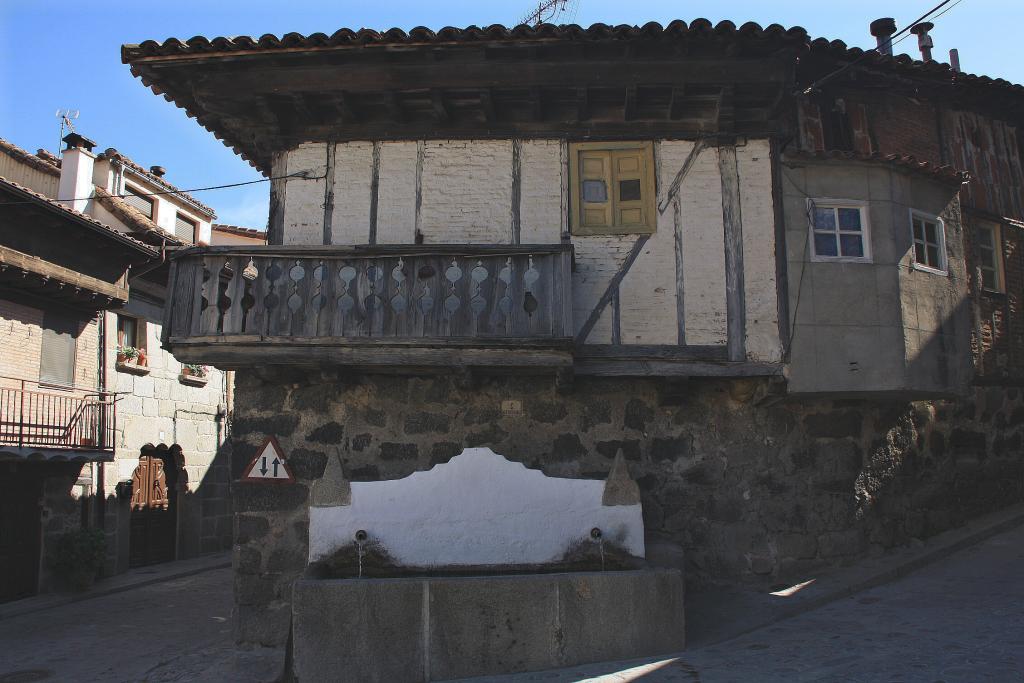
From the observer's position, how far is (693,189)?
9234 mm

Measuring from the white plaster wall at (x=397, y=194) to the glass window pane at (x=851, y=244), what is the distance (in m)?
4.65

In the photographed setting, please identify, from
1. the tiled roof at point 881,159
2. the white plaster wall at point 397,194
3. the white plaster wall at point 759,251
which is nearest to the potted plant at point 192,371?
the white plaster wall at point 397,194

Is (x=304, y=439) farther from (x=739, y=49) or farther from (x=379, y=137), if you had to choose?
(x=739, y=49)

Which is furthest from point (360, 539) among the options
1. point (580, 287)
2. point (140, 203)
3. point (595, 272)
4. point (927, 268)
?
point (140, 203)

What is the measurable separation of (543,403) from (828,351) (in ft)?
10.3

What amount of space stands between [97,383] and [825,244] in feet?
47.7

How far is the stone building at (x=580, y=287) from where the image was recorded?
27.6ft

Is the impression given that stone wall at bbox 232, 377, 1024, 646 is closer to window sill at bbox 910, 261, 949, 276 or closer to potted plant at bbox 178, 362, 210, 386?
window sill at bbox 910, 261, 949, 276

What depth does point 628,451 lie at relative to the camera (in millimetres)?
8977

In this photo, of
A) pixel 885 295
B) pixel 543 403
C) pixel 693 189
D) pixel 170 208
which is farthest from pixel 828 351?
pixel 170 208

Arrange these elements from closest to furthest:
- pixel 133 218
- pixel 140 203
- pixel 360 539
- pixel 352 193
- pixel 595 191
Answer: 1. pixel 360 539
2. pixel 595 191
3. pixel 352 193
4. pixel 133 218
5. pixel 140 203

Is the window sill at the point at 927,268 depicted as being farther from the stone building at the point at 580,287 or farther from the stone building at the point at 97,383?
the stone building at the point at 97,383

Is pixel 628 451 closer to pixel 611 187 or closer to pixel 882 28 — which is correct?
pixel 611 187

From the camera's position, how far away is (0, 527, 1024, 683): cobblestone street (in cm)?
629
